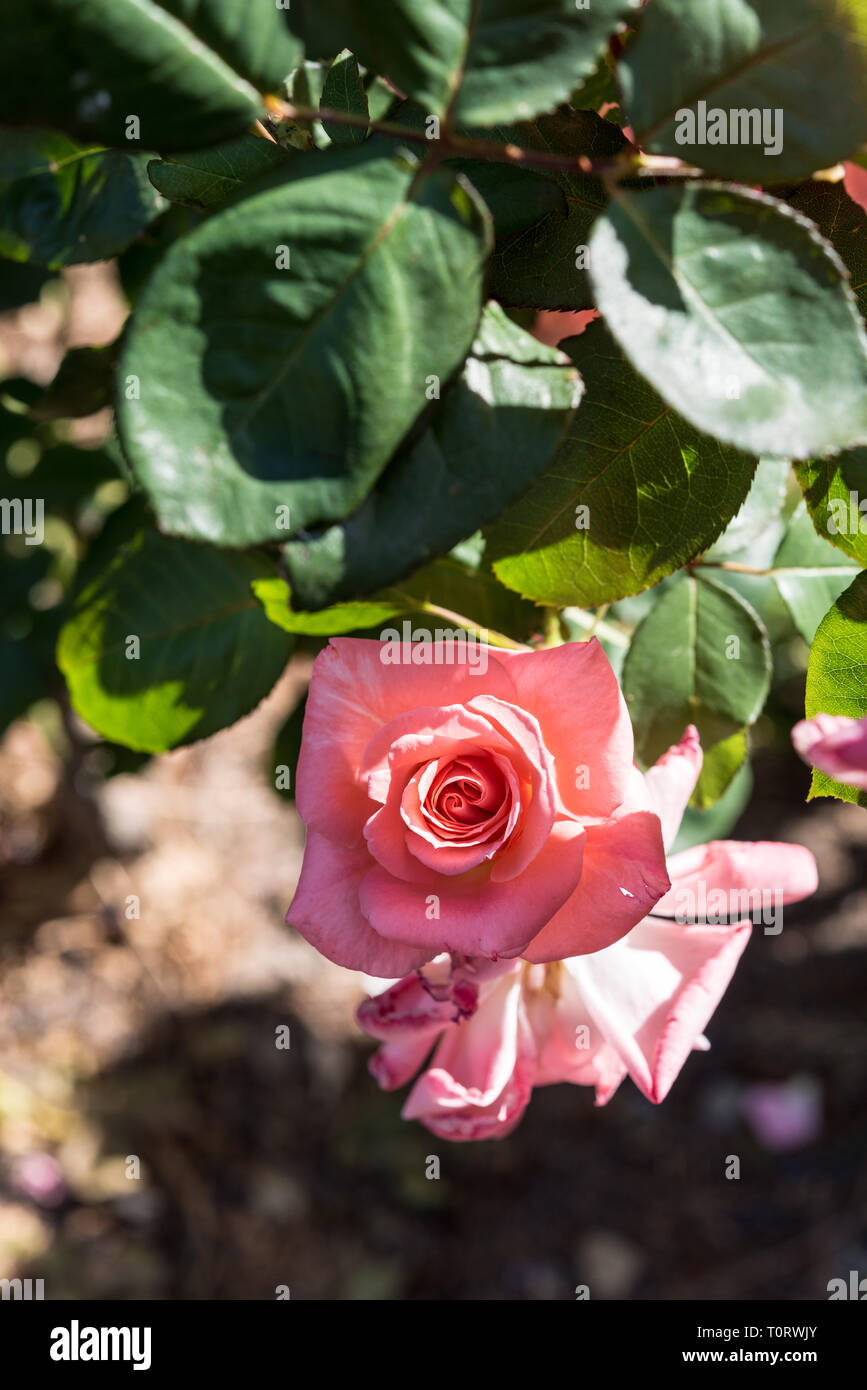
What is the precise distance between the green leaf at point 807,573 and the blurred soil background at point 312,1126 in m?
0.93

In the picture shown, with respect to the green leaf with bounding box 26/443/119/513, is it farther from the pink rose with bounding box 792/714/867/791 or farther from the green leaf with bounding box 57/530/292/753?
the pink rose with bounding box 792/714/867/791

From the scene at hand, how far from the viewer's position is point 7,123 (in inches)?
14.1

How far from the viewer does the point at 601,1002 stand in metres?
0.58

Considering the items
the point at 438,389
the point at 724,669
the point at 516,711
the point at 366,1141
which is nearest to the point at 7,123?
the point at 438,389

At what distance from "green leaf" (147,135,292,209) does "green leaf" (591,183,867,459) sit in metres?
0.23

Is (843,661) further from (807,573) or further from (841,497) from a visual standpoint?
(807,573)

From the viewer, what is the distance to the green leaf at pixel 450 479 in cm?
39

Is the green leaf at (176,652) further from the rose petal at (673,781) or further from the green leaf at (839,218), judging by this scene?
the green leaf at (839,218)

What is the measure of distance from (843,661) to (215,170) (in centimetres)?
41

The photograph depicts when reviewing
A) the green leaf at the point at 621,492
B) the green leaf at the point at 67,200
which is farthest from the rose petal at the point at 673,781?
the green leaf at the point at 67,200

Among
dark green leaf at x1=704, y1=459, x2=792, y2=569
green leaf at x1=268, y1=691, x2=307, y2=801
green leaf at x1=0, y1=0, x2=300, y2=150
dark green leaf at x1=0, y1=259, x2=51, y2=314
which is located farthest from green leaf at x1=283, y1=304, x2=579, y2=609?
dark green leaf at x1=0, y1=259, x2=51, y2=314

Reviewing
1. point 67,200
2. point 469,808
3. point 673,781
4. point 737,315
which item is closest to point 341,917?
point 469,808

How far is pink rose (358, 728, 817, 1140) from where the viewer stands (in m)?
0.56

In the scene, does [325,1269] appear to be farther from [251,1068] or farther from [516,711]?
[516,711]
